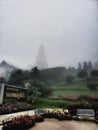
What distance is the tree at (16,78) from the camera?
627 centimetres

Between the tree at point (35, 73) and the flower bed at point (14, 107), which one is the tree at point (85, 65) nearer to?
the tree at point (35, 73)

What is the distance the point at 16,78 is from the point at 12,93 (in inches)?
14.9

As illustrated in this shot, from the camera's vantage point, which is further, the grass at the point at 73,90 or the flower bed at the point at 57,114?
the grass at the point at 73,90

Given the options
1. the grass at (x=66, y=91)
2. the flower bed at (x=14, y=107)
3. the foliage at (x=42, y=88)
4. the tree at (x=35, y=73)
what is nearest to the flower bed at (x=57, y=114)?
the grass at (x=66, y=91)

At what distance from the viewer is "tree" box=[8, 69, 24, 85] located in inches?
247

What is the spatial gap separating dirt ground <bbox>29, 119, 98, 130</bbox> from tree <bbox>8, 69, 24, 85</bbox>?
1352mm

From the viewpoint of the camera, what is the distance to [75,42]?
6828 mm

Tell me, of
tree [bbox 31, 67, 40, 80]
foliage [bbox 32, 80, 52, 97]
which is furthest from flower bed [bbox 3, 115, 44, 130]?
tree [bbox 31, 67, 40, 80]

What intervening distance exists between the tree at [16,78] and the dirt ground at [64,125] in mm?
1352

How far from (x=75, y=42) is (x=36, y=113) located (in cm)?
226

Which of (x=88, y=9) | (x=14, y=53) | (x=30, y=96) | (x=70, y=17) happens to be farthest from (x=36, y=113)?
(x=88, y=9)

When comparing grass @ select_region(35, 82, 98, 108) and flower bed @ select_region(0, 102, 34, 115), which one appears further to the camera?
grass @ select_region(35, 82, 98, 108)

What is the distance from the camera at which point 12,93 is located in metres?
6.19

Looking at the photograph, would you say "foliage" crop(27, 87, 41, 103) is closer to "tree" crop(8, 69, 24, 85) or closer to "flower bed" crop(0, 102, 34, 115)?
"flower bed" crop(0, 102, 34, 115)
